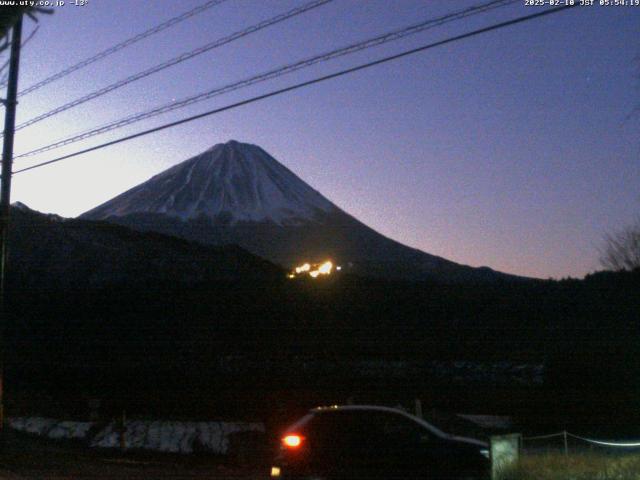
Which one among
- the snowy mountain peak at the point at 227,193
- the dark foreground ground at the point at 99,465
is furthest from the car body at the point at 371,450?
the snowy mountain peak at the point at 227,193

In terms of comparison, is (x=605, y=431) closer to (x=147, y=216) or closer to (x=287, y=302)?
(x=287, y=302)

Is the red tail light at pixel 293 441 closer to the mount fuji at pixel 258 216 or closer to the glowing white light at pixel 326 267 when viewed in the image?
the glowing white light at pixel 326 267

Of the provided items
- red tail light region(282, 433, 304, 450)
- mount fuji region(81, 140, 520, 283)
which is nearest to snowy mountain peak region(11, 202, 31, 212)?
mount fuji region(81, 140, 520, 283)

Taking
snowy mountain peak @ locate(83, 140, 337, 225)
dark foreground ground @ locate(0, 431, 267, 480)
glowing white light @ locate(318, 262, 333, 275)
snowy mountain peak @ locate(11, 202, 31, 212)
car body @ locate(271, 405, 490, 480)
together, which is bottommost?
dark foreground ground @ locate(0, 431, 267, 480)

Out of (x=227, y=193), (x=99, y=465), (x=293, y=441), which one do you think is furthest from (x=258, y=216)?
(x=293, y=441)

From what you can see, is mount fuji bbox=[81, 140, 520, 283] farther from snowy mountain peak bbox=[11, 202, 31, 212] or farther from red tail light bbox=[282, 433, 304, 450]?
red tail light bbox=[282, 433, 304, 450]

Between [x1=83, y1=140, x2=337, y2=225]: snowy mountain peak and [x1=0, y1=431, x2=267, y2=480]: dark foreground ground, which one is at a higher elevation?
[x1=83, y1=140, x2=337, y2=225]: snowy mountain peak

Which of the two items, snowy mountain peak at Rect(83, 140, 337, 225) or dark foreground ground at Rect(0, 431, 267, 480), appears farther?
snowy mountain peak at Rect(83, 140, 337, 225)
